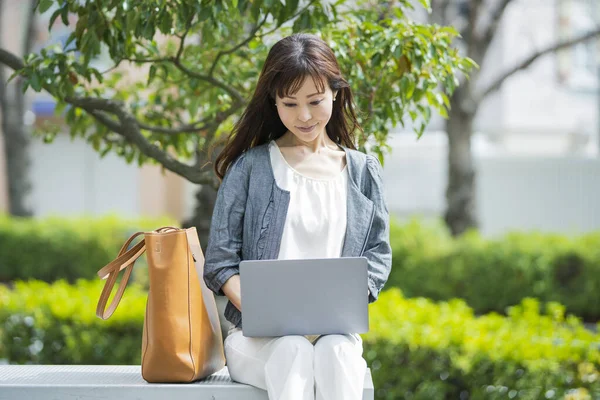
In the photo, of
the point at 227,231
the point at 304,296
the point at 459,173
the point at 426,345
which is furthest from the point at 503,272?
the point at 304,296

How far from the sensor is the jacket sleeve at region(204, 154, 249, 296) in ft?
9.00

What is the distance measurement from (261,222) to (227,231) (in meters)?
0.11

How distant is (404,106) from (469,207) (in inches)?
229

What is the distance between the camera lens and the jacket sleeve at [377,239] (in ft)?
9.25

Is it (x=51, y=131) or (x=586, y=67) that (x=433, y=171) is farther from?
(x=51, y=131)

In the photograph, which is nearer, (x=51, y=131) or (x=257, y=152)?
(x=257, y=152)

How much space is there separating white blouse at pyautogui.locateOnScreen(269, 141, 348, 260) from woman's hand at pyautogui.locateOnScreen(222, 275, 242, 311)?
0.16 m

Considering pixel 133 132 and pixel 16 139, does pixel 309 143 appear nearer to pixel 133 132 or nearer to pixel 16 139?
pixel 133 132

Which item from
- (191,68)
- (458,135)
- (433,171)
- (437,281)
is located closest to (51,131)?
(191,68)

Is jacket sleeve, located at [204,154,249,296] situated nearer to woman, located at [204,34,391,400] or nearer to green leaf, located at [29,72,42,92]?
woman, located at [204,34,391,400]

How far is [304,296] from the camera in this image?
2.54m

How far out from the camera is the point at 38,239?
33.8 feet

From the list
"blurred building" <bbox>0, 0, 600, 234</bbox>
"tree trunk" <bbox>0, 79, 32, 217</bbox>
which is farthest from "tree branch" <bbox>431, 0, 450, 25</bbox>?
"blurred building" <bbox>0, 0, 600, 234</bbox>

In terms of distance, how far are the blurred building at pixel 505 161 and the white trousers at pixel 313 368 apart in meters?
11.4
